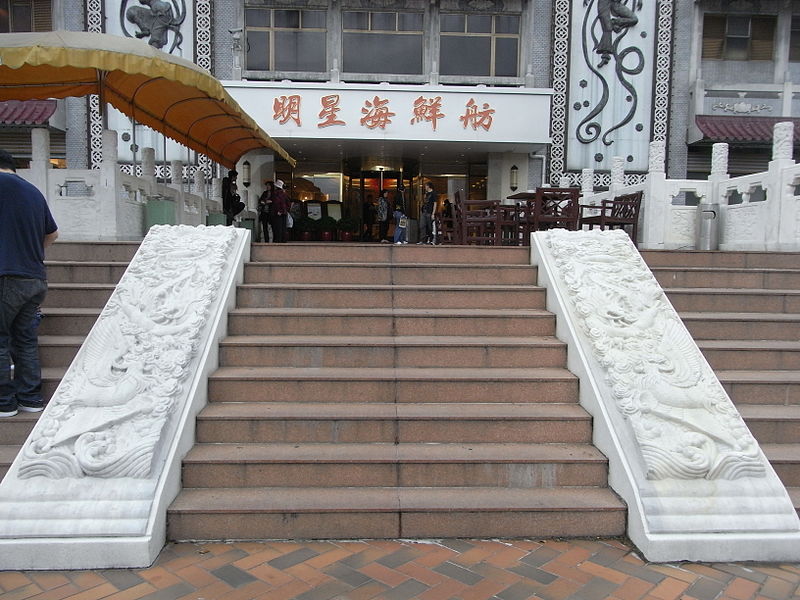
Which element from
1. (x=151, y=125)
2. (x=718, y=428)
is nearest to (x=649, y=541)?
(x=718, y=428)

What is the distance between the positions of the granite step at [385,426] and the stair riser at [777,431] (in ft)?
3.81

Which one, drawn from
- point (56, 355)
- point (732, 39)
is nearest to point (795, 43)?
point (732, 39)

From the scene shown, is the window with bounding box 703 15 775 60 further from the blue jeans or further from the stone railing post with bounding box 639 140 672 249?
the blue jeans

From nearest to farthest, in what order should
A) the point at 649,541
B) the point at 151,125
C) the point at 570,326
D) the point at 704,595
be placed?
the point at 704,595 < the point at 649,541 < the point at 570,326 < the point at 151,125

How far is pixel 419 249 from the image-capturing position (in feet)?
18.5

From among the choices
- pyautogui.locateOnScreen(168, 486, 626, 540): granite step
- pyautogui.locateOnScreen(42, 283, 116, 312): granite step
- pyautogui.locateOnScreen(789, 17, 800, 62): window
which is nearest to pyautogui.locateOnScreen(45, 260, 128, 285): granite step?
pyautogui.locateOnScreen(42, 283, 116, 312): granite step

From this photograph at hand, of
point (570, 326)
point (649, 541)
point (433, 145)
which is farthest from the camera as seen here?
point (433, 145)

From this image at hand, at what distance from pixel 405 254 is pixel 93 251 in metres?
3.02

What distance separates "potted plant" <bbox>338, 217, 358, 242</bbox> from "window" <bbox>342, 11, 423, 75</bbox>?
372cm

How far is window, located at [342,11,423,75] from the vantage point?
14250mm

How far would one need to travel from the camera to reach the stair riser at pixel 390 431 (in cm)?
363

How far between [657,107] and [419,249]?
1145 centimetres

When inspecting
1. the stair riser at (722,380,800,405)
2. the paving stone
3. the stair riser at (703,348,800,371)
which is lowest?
the paving stone

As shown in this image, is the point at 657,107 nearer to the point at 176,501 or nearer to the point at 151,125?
the point at 151,125
